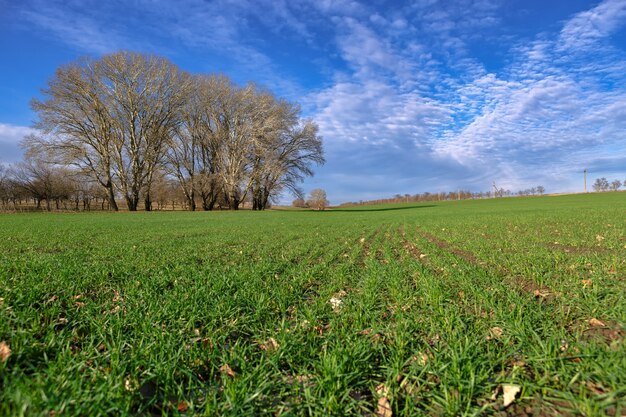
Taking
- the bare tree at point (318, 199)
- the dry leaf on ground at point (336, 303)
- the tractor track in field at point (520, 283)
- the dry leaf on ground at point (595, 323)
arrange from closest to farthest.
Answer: the dry leaf on ground at point (595, 323), the dry leaf on ground at point (336, 303), the tractor track in field at point (520, 283), the bare tree at point (318, 199)

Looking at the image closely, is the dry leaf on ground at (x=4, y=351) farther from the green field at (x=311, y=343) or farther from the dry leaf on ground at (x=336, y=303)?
the dry leaf on ground at (x=336, y=303)

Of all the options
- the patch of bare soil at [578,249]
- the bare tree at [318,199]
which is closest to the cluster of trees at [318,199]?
the bare tree at [318,199]

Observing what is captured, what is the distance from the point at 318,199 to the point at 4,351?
87311mm

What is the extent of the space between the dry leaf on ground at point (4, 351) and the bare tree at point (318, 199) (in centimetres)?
8657

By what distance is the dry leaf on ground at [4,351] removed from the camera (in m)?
2.09

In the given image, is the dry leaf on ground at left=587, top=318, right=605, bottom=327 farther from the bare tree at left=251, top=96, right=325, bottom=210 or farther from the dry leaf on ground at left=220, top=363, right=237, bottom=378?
the bare tree at left=251, top=96, right=325, bottom=210

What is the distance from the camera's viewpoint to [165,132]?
4112cm

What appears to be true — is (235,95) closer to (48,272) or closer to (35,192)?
(48,272)

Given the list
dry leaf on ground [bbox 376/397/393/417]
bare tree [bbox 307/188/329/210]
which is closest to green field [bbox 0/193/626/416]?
dry leaf on ground [bbox 376/397/393/417]

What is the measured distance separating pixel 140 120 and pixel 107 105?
3.83 meters

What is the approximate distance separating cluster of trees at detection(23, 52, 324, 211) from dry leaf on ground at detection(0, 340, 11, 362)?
4068 cm

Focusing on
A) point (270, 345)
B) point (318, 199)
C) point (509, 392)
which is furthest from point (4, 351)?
point (318, 199)

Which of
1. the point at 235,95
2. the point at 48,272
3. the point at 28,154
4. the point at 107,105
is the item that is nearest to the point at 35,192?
the point at 28,154

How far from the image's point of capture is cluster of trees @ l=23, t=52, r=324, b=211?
1393 inches
